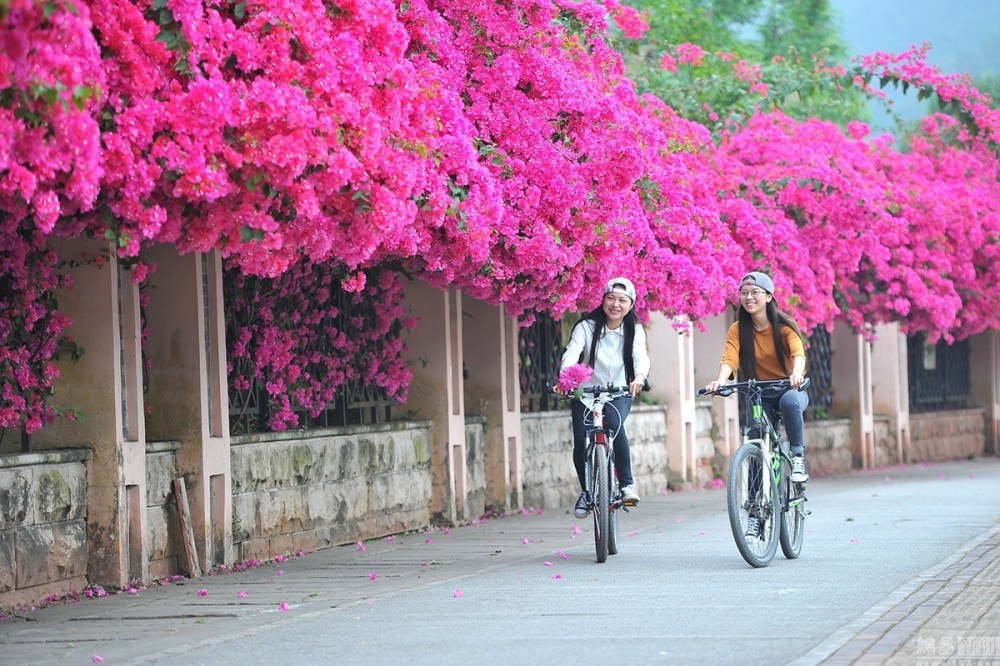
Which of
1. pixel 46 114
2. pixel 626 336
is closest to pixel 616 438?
pixel 626 336

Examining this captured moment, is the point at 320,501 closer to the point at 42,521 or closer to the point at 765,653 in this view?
the point at 42,521

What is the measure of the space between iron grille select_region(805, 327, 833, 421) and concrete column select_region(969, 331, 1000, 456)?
7544 millimetres

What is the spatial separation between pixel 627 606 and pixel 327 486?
16.3ft

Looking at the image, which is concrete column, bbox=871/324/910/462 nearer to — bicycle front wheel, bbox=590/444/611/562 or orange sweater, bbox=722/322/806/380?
orange sweater, bbox=722/322/806/380

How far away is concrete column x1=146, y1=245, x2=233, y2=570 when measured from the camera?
38.8ft

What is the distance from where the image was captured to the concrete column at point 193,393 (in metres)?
11.8

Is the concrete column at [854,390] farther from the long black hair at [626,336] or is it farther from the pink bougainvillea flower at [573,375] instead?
the pink bougainvillea flower at [573,375]

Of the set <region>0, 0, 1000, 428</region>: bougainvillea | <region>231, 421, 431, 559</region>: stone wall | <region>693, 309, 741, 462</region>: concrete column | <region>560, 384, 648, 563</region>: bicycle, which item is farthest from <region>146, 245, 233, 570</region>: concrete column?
<region>693, 309, 741, 462</region>: concrete column

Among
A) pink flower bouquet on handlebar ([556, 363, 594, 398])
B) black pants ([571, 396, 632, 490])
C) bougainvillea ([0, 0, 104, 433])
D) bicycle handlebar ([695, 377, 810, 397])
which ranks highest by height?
bougainvillea ([0, 0, 104, 433])

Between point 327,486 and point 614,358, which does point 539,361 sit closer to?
point 327,486

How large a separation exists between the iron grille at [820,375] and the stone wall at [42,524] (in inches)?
698

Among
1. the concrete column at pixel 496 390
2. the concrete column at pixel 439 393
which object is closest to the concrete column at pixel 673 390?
the concrete column at pixel 496 390

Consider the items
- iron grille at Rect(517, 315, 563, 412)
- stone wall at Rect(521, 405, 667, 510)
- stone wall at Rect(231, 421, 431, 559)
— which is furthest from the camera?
iron grille at Rect(517, 315, 563, 412)

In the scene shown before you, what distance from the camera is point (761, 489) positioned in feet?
35.9
